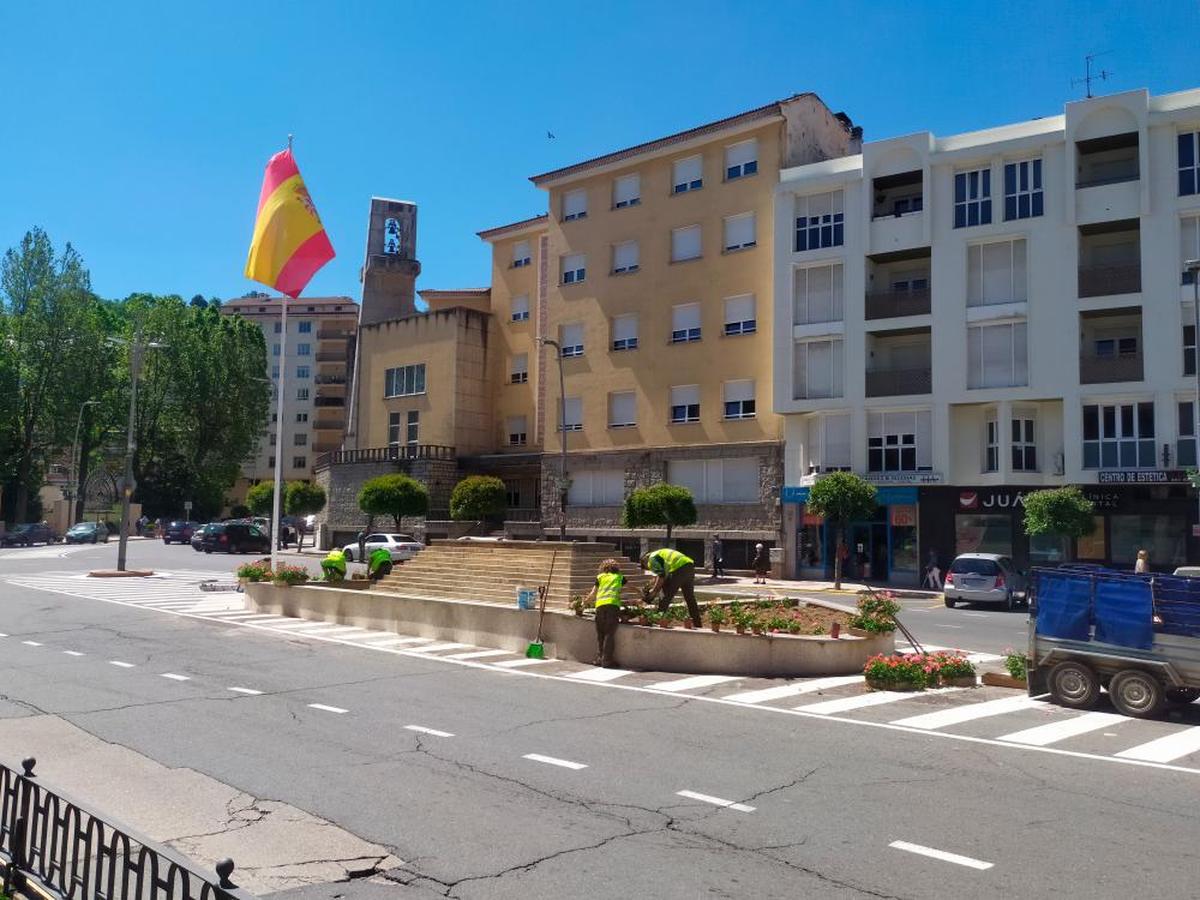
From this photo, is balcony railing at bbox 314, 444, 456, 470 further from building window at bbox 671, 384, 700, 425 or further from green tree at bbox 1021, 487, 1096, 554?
green tree at bbox 1021, 487, 1096, 554

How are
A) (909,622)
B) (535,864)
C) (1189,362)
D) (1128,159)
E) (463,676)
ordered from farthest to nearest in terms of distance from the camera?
(1128,159) → (1189,362) → (909,622) → (463,676) → (535,864)

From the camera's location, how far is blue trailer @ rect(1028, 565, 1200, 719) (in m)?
10.9

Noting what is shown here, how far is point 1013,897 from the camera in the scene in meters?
5.61

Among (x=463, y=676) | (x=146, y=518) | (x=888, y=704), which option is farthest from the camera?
(x=146, y=518)

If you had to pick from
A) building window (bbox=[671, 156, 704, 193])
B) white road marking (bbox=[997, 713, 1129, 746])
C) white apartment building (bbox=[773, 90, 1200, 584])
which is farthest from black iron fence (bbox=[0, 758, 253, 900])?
building window (bbox=[671, 156, 704, 193])

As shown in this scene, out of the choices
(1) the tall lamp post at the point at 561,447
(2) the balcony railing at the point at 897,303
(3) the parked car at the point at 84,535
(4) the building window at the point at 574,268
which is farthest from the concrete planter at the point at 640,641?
(3) the parked car at the point at 84,535

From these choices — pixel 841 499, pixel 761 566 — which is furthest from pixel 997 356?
pixel 761 566

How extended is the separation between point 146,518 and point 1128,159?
69764 millimetres

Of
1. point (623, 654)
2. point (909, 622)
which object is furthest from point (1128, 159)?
point (623, 654)

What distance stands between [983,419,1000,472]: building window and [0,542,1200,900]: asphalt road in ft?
76.7

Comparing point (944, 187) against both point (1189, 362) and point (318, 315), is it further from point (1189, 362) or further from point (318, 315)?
point (318, 315)

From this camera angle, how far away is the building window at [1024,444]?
33.4m

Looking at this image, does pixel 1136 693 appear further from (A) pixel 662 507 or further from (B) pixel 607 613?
(A) pixel 662 507

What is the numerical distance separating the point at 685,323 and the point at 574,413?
276 inches
